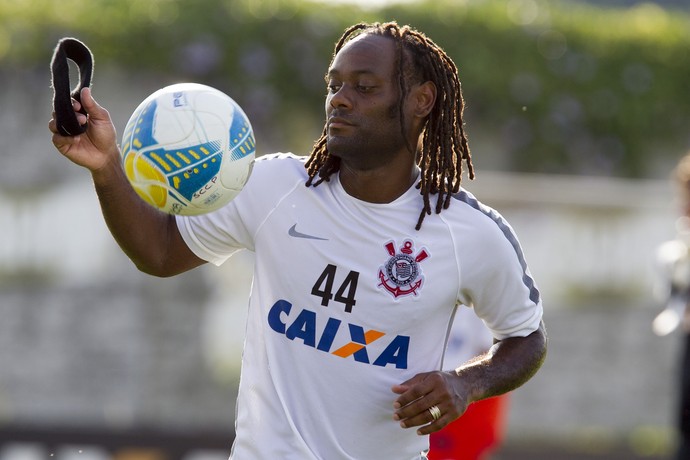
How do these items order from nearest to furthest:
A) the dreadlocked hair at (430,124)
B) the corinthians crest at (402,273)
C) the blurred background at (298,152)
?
the corinthians crest at (402,273) → the dreadlocked hair at (430,124) → the blurred background at (298,152)

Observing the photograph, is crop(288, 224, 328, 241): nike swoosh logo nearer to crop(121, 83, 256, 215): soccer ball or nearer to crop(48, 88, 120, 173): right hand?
crop(121, 83, 256, 215): soccer ball

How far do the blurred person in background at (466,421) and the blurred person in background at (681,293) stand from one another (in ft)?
5.63

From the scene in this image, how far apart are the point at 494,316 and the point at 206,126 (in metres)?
1.31

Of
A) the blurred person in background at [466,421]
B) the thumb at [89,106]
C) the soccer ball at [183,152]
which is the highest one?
the thumb at [89,106]

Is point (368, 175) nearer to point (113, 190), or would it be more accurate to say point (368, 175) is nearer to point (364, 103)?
point (364, 103)

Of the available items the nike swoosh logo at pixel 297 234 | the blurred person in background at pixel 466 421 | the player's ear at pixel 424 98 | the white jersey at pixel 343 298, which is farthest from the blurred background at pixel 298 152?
the player's ear at pixel 424 98

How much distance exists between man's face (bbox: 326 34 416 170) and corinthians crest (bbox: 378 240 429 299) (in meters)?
0.35

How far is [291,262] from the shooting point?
15.2 feet

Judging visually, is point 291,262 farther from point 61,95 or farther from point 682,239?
point 682,239

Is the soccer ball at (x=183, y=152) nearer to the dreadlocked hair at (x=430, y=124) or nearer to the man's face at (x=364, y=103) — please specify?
the man's face at (x=364, y=103)

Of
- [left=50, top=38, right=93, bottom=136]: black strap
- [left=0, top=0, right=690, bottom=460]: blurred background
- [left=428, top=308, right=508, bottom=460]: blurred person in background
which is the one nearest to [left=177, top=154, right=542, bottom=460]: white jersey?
[left=50, top=38, right=93, bottom=136]: black strap

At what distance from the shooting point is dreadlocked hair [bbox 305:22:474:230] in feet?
15.4

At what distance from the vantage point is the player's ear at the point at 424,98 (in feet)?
15.5

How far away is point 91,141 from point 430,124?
4.32 feet
